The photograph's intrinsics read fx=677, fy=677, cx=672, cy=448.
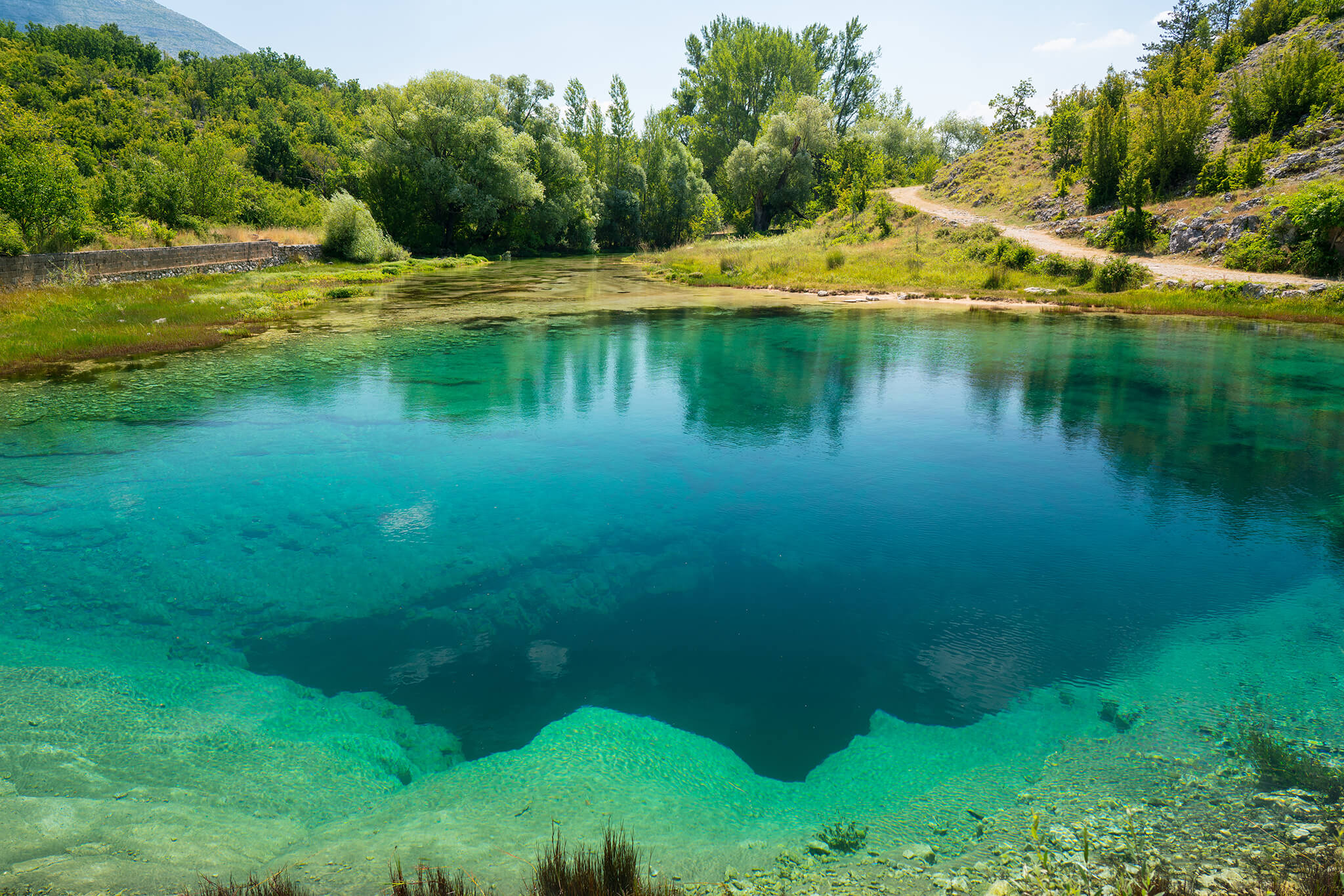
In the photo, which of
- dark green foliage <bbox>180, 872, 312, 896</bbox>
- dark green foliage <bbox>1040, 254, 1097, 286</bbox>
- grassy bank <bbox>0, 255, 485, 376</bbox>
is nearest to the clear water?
dark green foliage <bbox>180, 872, 312, 896</bbox>

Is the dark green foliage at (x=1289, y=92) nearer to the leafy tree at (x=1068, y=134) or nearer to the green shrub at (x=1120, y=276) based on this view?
the leafy tree at (x=1068, y=134)

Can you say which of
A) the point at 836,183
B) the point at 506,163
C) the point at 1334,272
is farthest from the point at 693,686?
the point at 836,183

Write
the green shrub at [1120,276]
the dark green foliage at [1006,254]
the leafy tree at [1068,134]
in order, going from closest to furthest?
the green shrub at [1120,276] → the dark green foliage at [1006,254] → the leafy tree at [1068,134]

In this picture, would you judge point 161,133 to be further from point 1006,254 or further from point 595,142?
point 1006,254

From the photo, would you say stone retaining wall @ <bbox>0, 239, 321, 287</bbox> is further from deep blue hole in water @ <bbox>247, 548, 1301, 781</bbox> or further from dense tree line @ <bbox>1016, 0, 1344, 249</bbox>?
dense tree line @ <bbox>1016, 0, 1344, 249</bbox>

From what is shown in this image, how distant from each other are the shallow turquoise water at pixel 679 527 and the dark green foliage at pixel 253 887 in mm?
1683

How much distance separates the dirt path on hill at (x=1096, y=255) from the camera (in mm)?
20766

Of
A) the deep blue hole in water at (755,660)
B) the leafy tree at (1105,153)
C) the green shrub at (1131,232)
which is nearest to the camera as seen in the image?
the deep blue hole in water at (755,660)

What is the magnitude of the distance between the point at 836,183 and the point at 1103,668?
52.7 m

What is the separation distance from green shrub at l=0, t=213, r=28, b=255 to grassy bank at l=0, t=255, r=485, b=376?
1908 mm

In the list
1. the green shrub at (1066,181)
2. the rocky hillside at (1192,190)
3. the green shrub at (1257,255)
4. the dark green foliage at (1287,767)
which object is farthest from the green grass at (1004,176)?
the dark green foliage at (1287,767)

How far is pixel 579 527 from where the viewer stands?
8.38 meters

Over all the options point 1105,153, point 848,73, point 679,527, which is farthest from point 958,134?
point 679,527

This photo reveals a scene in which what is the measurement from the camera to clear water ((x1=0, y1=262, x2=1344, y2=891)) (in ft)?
18.2
